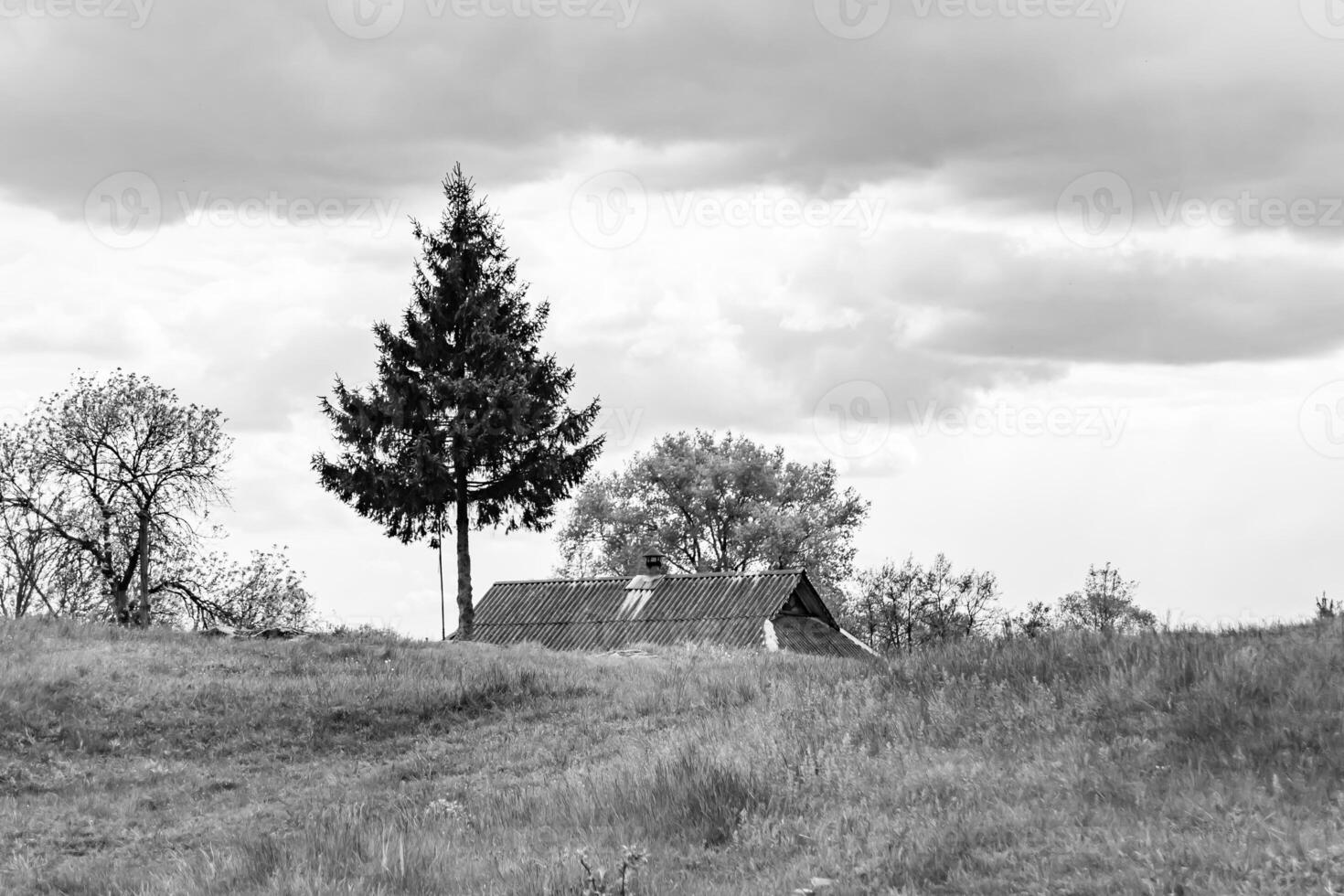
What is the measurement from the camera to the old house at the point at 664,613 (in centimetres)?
3909

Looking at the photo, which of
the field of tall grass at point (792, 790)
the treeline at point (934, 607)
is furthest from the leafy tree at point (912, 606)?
the field of tall grass at point (792, 790)

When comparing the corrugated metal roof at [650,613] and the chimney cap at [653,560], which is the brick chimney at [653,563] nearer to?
the chimney cap at [653,560]

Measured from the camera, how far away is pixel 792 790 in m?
7.83

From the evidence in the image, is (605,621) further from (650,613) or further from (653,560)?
(653,560)

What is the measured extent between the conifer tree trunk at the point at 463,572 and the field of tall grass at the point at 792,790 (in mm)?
19438

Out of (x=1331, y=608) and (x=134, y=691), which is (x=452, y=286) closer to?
(x=134, y=691)

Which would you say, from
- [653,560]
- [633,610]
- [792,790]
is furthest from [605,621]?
[792,790]

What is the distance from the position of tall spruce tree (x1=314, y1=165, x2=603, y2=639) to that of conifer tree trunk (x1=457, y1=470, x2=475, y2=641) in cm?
4

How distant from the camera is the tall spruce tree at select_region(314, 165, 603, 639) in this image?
113 feet

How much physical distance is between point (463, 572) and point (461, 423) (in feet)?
15.4

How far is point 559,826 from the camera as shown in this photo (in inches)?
316

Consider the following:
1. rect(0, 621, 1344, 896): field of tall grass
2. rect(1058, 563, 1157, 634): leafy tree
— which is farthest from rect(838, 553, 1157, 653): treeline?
rect(0, 621, 1344, 896): field of tall grass

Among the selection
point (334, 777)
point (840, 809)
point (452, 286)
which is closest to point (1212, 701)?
point (840, 809)

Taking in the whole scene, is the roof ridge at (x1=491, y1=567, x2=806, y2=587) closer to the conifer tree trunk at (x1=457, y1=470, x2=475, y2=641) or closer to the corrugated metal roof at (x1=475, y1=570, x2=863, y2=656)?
the corrugated metal roof at (x1=475, y1=570, x2=863, y2=656)
